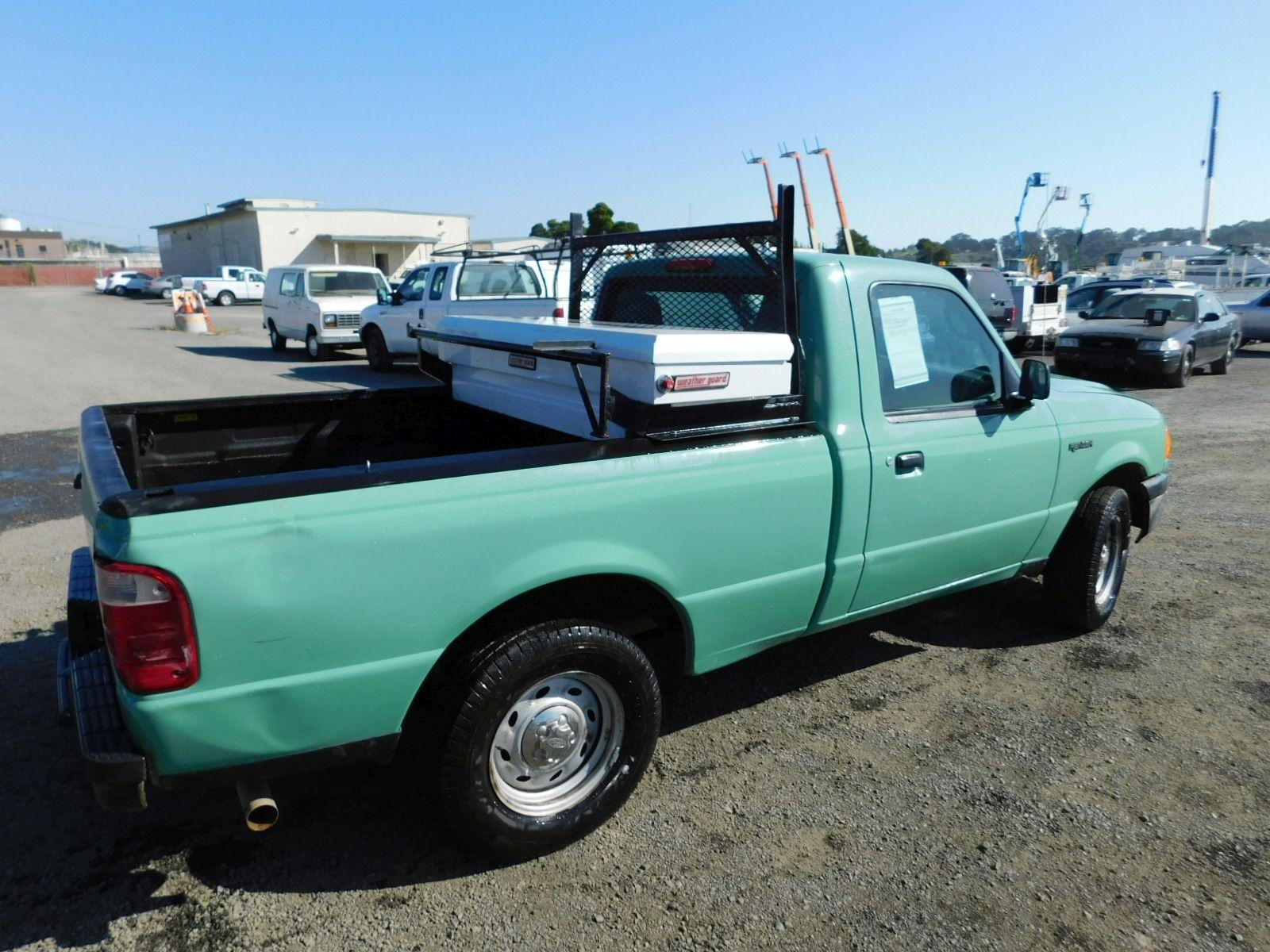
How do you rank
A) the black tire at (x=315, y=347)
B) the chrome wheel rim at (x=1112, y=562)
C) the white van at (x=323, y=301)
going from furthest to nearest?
the black tire at (x=315, y=347), the white van at (x=323, y=301), the chrome wheel rim at (x=1112, y=562)

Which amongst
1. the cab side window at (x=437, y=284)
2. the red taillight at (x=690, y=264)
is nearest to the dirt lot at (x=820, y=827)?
the red taillight at (x=690, y=264)

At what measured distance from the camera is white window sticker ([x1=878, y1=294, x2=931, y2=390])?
368cm

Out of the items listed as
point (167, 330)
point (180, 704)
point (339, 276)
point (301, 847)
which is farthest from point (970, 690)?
point (167, 330)

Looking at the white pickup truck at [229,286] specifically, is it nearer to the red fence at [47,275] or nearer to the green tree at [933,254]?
the green tree at [933,254]

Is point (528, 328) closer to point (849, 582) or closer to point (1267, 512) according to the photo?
point (849, 582)

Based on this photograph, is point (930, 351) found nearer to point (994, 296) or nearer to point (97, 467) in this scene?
point (97, 467)

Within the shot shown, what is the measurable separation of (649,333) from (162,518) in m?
1.58

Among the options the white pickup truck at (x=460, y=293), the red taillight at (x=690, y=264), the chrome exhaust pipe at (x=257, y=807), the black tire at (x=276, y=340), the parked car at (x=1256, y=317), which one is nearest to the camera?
the chrome exhaust pipe at (x=257, y=807)

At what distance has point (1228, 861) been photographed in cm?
302

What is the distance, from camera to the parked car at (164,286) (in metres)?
44.7

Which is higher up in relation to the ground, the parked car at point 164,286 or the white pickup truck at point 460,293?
the parked car at point 164,286

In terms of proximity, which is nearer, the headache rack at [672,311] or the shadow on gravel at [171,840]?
the shadow on gravel at [171,840]

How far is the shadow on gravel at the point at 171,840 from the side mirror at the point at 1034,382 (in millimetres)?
1874

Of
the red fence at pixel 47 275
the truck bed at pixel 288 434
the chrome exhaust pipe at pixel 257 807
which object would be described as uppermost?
the red fence at pixel 47 275
